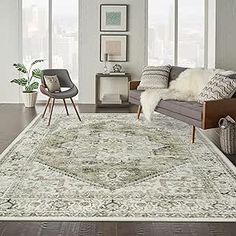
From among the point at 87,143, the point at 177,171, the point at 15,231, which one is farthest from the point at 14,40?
the point at 15,231

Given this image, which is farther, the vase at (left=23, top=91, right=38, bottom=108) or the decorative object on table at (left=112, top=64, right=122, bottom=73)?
the decorative object on table at (left=112, top=64, right=122, bottom=73)

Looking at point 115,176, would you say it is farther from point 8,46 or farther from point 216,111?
point 8,46

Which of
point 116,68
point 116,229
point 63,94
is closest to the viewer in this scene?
point 116,229

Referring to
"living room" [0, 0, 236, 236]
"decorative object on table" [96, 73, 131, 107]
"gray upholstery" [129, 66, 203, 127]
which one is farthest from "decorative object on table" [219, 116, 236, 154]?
"decorative object on table" [96, 73, 131, 107]

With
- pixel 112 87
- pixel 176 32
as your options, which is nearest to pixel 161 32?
pixel 176 32

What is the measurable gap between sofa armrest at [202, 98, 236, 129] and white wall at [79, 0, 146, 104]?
3.96 m

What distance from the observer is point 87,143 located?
5.44 meters

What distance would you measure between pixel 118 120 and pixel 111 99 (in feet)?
6.27

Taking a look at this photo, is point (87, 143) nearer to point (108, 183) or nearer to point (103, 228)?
point (108, 183)

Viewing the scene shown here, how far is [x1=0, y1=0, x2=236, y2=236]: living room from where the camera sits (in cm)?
326

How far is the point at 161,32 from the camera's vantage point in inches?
367

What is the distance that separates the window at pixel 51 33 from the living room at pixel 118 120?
0.02 metres

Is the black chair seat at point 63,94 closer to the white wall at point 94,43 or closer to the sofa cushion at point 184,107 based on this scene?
the sofa cushion at point 184,107

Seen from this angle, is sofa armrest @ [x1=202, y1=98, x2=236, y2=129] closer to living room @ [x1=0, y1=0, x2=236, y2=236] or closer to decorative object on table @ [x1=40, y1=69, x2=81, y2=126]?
living room @ [x1=0, y1=0, x2=236, y2=236]
